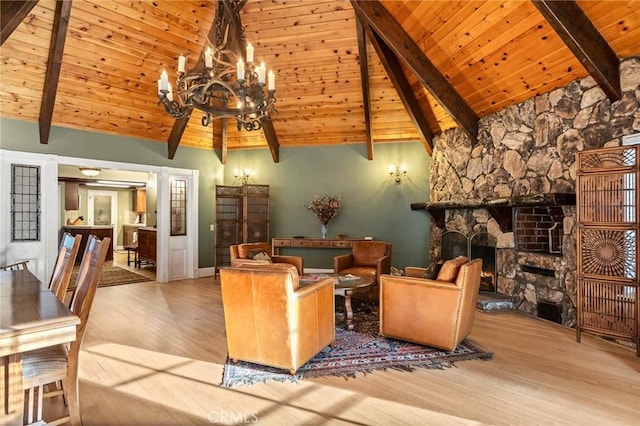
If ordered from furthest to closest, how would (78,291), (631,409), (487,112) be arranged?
(487,112)
(631,409)
(78,291)

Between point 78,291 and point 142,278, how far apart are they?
5695 millimetres

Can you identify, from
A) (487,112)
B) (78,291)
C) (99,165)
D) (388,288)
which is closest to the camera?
(78,291)

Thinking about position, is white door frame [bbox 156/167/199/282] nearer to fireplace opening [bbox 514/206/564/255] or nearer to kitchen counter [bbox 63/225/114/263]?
kitchen counter [bbox 63/225/114/263]

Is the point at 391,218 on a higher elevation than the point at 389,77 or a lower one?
lower

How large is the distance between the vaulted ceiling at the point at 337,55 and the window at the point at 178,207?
0.81 metres

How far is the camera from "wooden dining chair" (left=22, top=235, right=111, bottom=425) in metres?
1.96

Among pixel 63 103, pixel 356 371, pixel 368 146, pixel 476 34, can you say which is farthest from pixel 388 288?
pixel 63 103

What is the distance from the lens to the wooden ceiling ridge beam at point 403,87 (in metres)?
5.25

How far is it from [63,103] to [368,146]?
534cm

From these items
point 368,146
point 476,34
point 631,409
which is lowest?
point 631,409

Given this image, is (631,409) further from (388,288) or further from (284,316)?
(284,316)

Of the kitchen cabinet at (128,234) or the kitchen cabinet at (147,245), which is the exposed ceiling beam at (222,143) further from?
the kitchen cabinet at (128,234)

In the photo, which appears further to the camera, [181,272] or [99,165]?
[181,272]

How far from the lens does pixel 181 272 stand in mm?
7410
